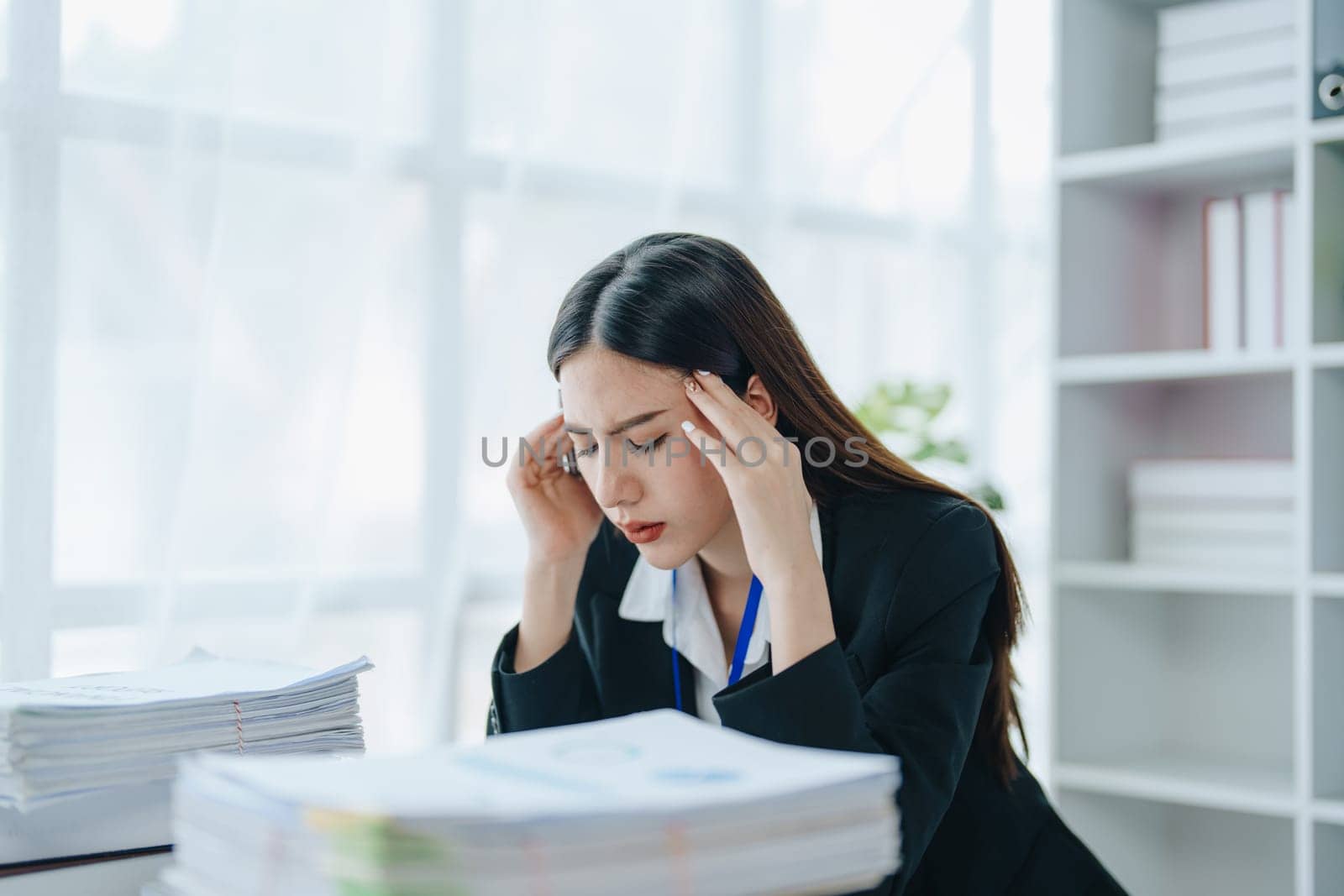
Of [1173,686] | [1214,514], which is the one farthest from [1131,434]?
[1173,686]

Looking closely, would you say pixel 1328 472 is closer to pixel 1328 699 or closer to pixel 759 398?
pixel 1328 699

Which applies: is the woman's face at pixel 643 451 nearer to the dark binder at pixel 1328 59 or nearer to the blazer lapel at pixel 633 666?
the blazer lapel at pixel 633 666

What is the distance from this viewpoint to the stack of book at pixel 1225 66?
6.59 feet

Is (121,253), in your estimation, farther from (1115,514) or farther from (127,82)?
(1115,514)

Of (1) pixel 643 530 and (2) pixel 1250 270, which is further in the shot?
(2) pixel 1250 270

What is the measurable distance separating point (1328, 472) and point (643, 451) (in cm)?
119

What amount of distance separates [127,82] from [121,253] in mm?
270

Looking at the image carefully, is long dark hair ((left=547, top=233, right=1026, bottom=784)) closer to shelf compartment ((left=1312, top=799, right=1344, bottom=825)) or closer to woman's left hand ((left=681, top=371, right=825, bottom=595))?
woman's left hand ((left=681, top=371, right=825, bottom=595))

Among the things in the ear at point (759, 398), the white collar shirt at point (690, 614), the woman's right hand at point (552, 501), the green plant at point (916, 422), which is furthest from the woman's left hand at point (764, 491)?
the green plant at point (916, 422)

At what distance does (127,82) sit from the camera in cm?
191

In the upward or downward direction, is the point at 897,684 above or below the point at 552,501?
below

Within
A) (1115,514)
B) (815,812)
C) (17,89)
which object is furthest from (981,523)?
(17,89)

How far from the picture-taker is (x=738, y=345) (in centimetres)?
139

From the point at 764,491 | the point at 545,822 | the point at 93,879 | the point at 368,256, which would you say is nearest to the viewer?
Result: the point at 545,822
